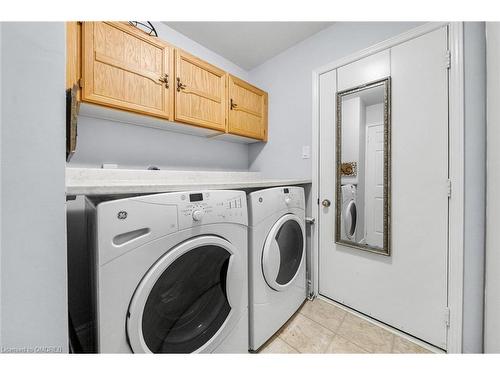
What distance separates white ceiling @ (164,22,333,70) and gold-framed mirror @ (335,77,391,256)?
0.67 m

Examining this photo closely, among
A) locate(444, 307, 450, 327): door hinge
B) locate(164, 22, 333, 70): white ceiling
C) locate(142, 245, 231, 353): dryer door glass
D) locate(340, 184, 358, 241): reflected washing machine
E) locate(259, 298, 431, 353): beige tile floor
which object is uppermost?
locate(164, 22, 333, 70): white ceiling

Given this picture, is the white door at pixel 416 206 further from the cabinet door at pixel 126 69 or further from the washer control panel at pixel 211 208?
the cabinet door at pixel 126 69

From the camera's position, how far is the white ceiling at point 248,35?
1583 millimetres

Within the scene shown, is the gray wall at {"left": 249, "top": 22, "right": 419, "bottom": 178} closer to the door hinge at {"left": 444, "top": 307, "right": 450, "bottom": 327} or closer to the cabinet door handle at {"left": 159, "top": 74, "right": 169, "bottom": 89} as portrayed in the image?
the cabinet door handle at {"left": 159, "top": 74, "right": 169, "bottom": 89}

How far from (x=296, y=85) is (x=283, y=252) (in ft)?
4.86

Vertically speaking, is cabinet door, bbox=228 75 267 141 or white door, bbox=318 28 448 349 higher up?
cabinet door, bbox=228 75 267 141

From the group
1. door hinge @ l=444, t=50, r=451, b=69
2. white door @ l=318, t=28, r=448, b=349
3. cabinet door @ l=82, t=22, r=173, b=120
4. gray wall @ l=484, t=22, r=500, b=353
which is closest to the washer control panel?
cabinet door @ l=82, t=22, r=173, b=120

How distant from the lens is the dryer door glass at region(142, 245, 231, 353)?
72 cm

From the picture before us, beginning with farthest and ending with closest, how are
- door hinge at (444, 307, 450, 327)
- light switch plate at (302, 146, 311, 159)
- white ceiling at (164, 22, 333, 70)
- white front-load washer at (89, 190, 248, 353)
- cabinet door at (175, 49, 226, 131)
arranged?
1. light switch plate at (302, 146, 311, 159)
2. white ceiling at (164, 22, 333, 70)
3. cabinet door at (175, 49, 226, 131)
4. door hinge at (444, 307, 450, 327)
5. white front-load washer at (89, 190, 248, 353)

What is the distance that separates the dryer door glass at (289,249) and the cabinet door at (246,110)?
38.6 inches

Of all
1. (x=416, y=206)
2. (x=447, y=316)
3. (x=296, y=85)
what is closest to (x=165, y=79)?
(x=296, y=85)

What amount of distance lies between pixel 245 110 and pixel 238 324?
1.67m

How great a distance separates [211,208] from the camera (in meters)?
0.86
